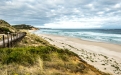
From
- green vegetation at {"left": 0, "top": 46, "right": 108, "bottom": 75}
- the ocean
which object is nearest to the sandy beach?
green vegetation at {"left": 0, "top": 46, "right": 108, "bottom": 75}

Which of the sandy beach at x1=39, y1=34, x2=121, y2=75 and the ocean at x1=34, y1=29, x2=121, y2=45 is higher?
the sandy beach at x1=39, y1=34, x2=121, y2=75

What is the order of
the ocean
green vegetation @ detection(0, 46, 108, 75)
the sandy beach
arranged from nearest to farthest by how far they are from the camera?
green vegetation @ detection(0, 46, 108, 75) → the sandy beach → the ocean

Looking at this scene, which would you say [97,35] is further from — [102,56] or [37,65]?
[37,65]

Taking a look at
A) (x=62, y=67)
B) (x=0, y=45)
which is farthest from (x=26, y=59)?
(x=0, y=45)

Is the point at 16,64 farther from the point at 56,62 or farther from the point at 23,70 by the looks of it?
the point at 56,62

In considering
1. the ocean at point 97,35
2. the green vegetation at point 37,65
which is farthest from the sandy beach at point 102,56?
the ocean at point 97,35

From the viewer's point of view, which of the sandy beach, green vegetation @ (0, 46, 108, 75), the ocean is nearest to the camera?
green vegetation @ (0, 46, 108, 75)

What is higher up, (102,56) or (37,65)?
(37,65)

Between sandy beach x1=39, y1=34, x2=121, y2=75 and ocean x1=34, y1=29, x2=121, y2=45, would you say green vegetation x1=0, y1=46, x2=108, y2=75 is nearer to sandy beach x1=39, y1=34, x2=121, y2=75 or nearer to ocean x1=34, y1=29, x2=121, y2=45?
sandy beach x1=39, y1=34, x2=121, y2=75

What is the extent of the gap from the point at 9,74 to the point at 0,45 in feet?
16.7

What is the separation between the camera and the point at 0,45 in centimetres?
1034

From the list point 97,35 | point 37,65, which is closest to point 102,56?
point 37,65

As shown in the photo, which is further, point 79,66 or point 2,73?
point 79,66

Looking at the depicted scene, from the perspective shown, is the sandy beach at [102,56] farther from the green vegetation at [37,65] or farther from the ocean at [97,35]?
the ocean at [97,35]
